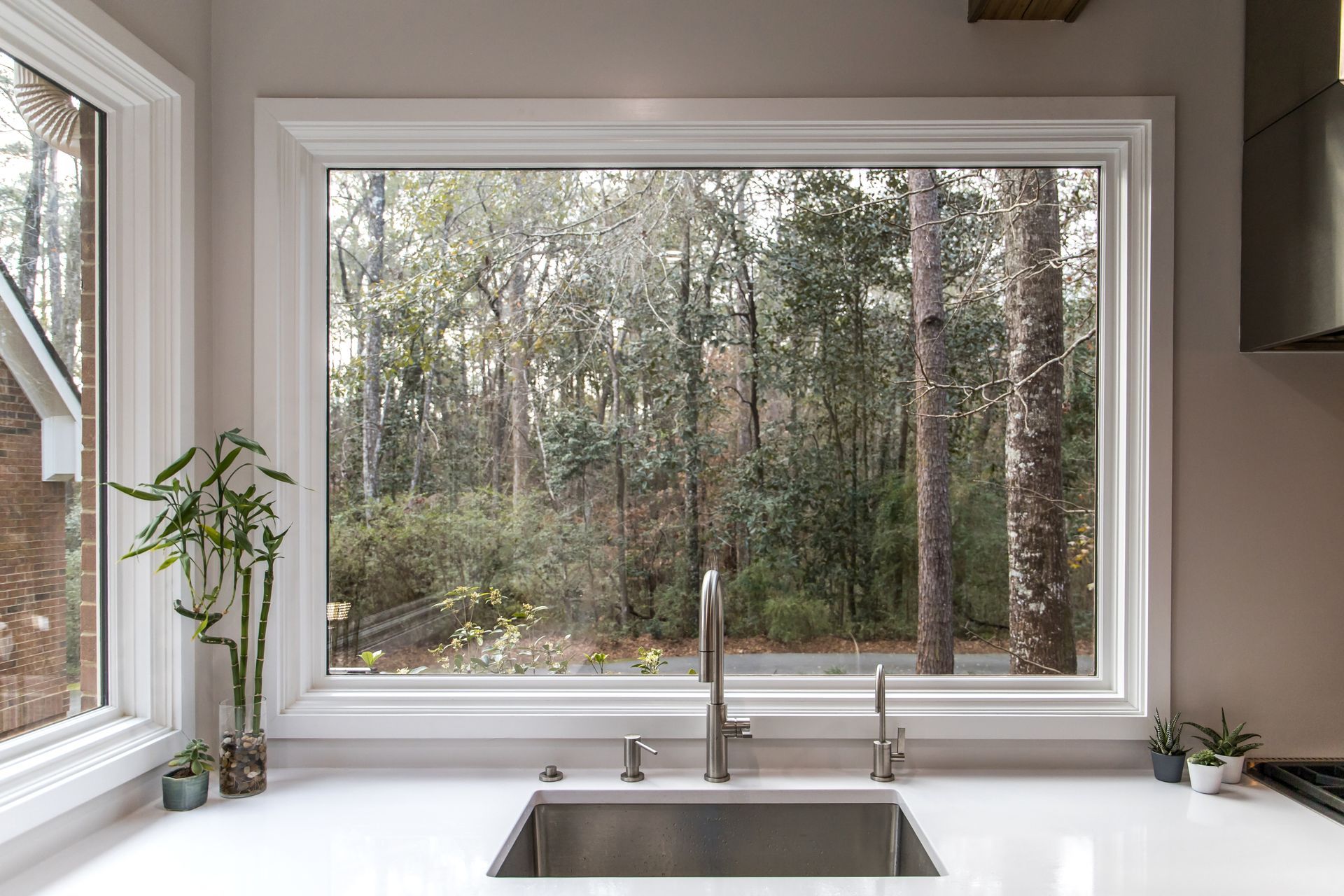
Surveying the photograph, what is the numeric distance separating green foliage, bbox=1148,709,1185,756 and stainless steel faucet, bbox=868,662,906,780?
0.54 m

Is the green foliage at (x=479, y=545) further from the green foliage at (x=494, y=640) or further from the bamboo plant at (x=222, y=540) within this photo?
the bamboo plant at (x=222, y=540)

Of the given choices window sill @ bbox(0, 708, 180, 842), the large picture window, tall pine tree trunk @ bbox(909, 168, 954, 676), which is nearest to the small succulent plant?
tall pine tree trunk @ bbox(909, 168, 954, 676)

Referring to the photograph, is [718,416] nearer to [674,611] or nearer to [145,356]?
[674,611]

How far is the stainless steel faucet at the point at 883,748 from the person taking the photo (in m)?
1.75

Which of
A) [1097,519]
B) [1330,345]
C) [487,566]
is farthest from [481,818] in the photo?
[1330,345]

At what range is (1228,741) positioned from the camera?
5.70 ft

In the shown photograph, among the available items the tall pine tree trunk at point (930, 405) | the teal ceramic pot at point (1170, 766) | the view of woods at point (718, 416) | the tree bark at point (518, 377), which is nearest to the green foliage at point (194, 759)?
the view of woods at point (718, 416)

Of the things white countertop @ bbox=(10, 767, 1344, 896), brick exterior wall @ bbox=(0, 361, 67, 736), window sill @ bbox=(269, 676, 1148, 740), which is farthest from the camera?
window sill @ bbox=(269, 676, 1148, 740)

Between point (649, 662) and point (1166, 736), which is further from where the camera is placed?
point (649, 662)

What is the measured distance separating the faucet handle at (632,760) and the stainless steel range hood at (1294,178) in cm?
154

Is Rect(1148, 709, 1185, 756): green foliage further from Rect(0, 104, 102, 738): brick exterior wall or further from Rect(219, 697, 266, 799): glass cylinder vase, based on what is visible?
Rect(0, 104, 102, 738): brick exterior wall

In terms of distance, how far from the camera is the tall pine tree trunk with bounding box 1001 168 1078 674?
1.93 m

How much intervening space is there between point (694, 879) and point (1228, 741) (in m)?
1.18

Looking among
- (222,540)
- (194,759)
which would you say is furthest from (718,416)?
(194,759)
